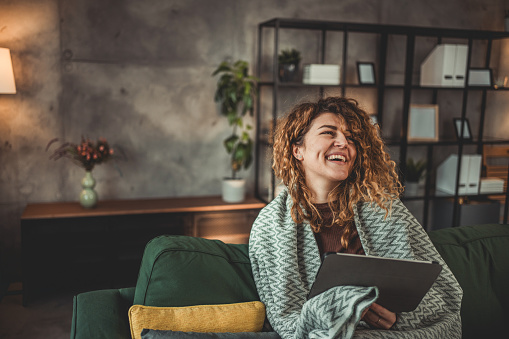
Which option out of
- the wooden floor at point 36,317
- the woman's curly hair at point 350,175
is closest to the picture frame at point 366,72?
the woman's curly hair at point 350,175

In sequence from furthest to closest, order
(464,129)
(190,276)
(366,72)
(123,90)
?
(464,129) < (366,72) < (123,90) < (190,276)

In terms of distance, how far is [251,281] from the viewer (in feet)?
5.87

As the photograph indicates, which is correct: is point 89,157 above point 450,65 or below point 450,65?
below

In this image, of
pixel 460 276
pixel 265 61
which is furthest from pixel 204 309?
pixel 265 61

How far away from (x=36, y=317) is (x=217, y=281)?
6.67 feet

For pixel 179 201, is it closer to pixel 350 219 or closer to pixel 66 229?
pixel 66 229

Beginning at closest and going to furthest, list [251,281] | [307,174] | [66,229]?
[251,281] < [307,174] < [66,229]

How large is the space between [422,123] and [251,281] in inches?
120

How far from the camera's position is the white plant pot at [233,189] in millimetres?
3752

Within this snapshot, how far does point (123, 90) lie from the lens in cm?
370

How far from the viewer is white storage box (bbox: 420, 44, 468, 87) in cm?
405

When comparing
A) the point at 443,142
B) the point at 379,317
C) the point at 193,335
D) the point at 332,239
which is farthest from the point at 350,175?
the point at 443,142

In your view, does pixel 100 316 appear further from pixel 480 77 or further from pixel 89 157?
pixel 480 77

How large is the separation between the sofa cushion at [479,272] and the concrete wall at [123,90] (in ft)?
7.46
